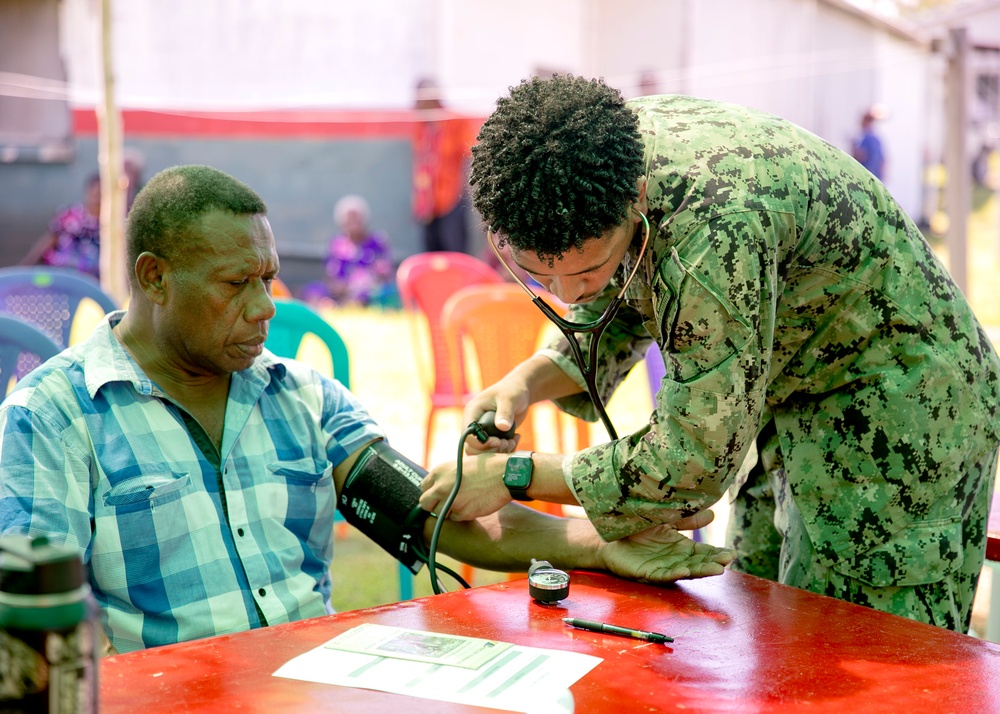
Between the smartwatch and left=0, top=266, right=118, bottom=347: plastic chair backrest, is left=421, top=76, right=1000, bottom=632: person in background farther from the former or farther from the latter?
left=0, top=266, right=118, bottom=347: plastic chair backrest

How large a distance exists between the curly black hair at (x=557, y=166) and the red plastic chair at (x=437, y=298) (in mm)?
3372

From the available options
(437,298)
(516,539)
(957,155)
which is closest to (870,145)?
(957,155)

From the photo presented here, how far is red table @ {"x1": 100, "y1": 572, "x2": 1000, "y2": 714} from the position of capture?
57.5 inches

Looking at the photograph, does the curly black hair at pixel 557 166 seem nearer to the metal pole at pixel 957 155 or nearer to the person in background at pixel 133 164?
the metal pole at pixel 957 155

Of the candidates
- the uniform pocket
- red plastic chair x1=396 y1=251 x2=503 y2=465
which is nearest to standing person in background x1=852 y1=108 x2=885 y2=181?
red plastic chair x1=396 y1=251 x2=503 y2=465

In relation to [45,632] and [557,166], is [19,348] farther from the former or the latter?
[45,632]

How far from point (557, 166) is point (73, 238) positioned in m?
11.0

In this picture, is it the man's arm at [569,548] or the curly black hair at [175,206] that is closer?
the man's arm at [569,548]

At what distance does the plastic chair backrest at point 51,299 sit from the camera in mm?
4184

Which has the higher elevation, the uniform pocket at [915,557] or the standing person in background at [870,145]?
the standing person in background at [870,145]

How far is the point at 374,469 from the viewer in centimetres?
240

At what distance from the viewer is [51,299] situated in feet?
13.9

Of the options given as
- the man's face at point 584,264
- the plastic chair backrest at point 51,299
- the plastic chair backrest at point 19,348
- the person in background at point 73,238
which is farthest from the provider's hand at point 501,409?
the person in background at point 73,238

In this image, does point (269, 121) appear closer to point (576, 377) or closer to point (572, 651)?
point (576, 377)
